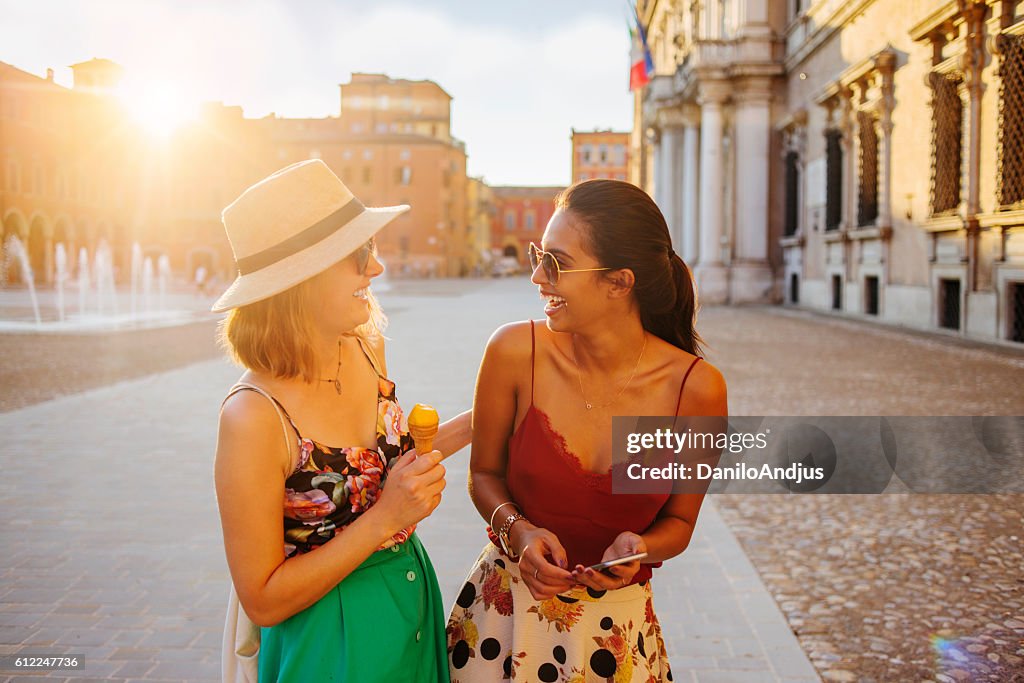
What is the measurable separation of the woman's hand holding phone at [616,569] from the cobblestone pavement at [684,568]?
6.34 ft

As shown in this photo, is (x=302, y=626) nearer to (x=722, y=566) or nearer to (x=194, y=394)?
(x=722, y=566)

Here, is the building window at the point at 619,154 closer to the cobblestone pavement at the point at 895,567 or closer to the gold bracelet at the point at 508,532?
the cobblestone pavement at the point at 895,567

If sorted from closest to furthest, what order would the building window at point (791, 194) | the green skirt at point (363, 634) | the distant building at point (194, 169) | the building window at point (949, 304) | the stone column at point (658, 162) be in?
the green skirt at point (363, 634)
the building window at point (949, 304)
the building window at point (791, 194)
the stone column at point (658, 162)
the distant building at point (194, 169)

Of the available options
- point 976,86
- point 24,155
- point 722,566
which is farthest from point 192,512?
point 24,155

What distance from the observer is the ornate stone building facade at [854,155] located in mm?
14328

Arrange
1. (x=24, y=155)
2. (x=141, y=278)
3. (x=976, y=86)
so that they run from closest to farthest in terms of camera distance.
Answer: (x=976, y=86)
(x=24, y=155)
(x=141, y=278)

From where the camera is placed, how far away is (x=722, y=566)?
4777 millimetres

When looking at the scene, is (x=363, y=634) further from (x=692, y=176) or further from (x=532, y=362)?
(x=692, y=176)

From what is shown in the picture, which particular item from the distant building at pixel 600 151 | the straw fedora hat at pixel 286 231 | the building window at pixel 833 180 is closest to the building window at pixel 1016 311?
the building window at pixel 833 180

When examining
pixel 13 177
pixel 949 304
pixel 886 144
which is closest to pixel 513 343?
pixel 949 304

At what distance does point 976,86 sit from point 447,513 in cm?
1281

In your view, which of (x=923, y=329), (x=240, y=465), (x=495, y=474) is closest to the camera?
(x=240, y=465)

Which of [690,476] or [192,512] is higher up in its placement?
[690,476]

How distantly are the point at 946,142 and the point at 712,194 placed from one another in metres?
12.2
